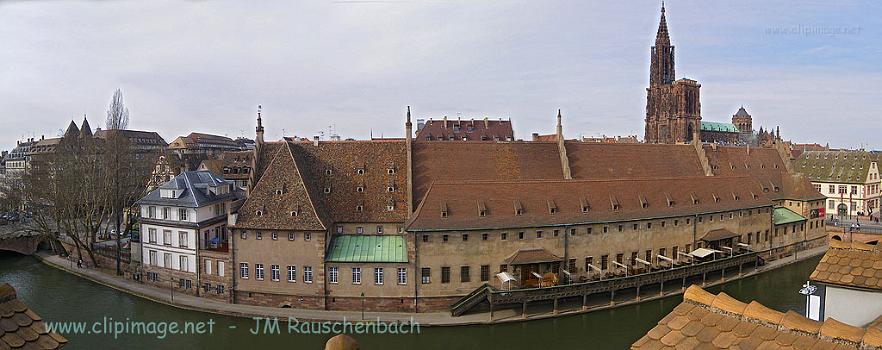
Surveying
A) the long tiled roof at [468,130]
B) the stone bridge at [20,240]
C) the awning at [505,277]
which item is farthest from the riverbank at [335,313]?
the long tiled roof at [468,130]

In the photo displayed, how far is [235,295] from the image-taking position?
4044 cm

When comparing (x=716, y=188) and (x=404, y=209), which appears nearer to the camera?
(x=404, y=209)

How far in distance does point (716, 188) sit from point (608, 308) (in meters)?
19.1

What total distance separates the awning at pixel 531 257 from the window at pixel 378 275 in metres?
8.56

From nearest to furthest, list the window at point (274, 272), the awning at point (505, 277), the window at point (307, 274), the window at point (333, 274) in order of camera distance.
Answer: the awning at point (505, 277), the window at point (333, 274), the window at point (307, 274), the window at point (274, 272)

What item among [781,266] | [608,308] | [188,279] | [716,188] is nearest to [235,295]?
[188,279]

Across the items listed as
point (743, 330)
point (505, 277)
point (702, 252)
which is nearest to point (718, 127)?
point (702, 252)

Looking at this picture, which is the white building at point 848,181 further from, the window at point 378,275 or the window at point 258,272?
the window at point 258,272

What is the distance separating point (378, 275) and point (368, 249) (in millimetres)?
2147

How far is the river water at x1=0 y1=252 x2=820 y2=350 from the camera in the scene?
33844 mm

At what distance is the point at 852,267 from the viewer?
1355 cm

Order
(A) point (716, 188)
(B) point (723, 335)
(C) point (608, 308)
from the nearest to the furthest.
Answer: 1. (B) point (723, 335)
2. (C) point (608, 308)
3. (A) point (716, 188)

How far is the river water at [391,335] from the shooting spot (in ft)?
111

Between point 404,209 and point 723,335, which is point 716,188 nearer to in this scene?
point 404,209
